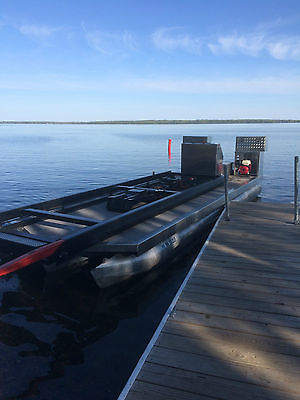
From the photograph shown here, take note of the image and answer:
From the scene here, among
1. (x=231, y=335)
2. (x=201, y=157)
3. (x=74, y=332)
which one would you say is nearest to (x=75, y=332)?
(x=74, y=332)

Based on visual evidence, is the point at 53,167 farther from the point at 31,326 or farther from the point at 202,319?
the point at 202,319

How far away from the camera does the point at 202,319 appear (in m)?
4.45

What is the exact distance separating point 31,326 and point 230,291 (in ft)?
13.9

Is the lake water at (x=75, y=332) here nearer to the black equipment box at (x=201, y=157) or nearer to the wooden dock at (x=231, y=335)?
the wooden dock at (x=231, y=335)

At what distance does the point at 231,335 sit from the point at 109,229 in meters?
4.29

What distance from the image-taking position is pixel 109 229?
7.67 meters

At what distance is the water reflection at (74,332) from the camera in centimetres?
506

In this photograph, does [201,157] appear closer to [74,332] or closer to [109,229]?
[109,229]

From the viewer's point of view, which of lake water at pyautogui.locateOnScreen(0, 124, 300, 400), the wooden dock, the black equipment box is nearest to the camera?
the wooden dock

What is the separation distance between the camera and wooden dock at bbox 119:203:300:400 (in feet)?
10.7

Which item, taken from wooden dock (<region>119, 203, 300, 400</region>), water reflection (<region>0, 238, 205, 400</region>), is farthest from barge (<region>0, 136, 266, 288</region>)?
wooden dock (<region>119, 203, 300, 400</region>)

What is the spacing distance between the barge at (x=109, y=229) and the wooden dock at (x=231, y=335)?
2.03 m

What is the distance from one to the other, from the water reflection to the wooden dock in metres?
1.82

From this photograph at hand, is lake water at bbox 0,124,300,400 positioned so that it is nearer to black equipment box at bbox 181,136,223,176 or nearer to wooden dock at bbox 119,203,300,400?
wooden dock at bbox 119,203,300,400
